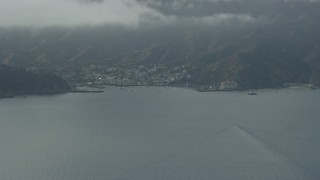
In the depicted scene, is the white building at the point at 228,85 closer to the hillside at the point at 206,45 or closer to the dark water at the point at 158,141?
the hillside at the point at 206,45

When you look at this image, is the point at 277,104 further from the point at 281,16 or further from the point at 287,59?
the point at 281,16

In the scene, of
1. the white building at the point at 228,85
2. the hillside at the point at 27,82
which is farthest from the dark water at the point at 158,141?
the white building at the point at 228,85

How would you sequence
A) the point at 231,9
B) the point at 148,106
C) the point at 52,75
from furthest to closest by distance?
the point at 231,9 → the point at 52,75 → the point at 148,106

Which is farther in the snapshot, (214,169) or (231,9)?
(231,9)


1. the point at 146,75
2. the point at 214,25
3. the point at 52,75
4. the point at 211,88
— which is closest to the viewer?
the point at 52,75

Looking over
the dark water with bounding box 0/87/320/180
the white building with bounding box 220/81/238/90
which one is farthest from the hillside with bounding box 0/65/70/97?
the white building with bounding box 220/81/238/90

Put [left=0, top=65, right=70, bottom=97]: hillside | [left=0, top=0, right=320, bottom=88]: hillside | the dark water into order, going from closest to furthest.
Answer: the dark water
[left=0, top=65, right=70, bottom=97]: hillside
[left=0, top=0, right=320, bottom=88]: hillside

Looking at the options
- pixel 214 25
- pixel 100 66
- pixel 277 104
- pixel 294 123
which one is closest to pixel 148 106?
pixel 277 104

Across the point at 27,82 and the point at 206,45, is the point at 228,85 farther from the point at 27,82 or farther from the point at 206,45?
the point at 206,45

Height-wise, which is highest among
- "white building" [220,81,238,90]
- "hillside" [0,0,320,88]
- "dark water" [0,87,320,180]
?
"hillside" [0,0,320,88]

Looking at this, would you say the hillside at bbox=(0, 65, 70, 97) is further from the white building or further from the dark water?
the white building
